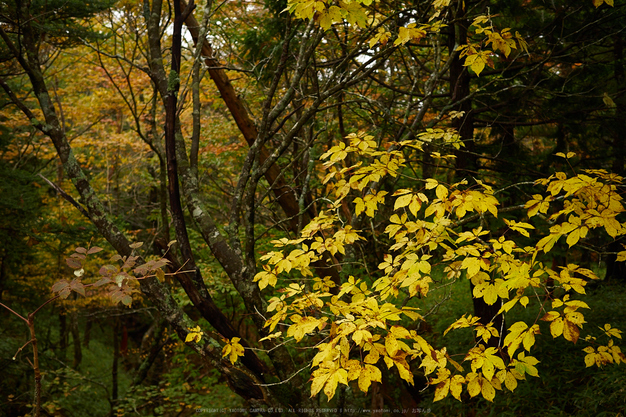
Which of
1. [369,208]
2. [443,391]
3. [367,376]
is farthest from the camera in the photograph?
[369,208]

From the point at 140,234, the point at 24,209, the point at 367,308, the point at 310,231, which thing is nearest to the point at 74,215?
the point at 24,209

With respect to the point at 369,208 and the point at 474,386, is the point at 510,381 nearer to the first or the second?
the point at 474,386

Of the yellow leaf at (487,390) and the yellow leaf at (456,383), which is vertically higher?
the yellow leaf at (456,383)

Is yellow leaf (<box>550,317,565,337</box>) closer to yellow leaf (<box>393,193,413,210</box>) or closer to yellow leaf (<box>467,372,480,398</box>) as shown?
yellow leaf (<box>467,372,480,398</box>)

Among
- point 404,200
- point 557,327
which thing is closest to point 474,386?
point 557,327

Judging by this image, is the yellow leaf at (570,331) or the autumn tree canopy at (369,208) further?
the autumn tree canopy at (369,208)

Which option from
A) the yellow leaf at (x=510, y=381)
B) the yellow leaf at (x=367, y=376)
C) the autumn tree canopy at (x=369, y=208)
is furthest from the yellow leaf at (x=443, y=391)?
the yellow leaf at (x=367, y=376)

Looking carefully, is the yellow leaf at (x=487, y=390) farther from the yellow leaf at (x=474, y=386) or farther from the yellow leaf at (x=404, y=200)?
the yellow leaf at (x=404, y=200)

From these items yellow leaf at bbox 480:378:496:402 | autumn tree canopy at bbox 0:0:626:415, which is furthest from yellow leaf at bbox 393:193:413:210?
yellow leaf at bbox 480:378:496:402

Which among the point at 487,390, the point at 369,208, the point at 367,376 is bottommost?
the point at 487,390

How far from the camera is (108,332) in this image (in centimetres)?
1722

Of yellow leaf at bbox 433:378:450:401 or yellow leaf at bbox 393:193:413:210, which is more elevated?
yellow leaf at bbox 393:193:413:210

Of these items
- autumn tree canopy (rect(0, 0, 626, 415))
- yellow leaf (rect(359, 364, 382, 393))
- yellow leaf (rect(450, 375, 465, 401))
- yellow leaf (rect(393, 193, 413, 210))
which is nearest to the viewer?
yellow leaf (rect(359, 364, 382, 393))

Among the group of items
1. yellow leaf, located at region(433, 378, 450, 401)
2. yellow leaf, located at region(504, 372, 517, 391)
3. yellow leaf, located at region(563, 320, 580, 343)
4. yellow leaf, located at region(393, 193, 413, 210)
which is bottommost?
yellow leaf, located at region(433, 378, 450, 401)
